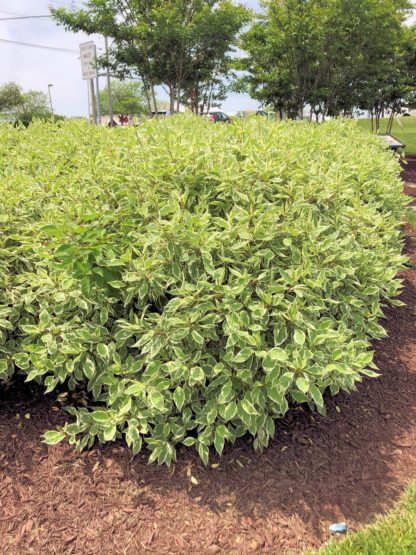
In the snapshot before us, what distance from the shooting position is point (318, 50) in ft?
45.9

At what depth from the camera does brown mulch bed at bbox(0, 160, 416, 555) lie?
224cm

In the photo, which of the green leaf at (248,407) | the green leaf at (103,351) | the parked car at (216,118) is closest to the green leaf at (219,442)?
the green leaf at (248,407)

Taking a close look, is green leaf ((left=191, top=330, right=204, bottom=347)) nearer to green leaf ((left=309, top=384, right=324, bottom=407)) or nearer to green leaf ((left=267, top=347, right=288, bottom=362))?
green leaf ((left=267, top=347, right=288, bottom=362))

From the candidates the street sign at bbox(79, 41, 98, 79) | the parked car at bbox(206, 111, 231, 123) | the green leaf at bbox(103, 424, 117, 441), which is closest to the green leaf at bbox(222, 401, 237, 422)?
the green leaf at bbox(103, 424, 117, 441)

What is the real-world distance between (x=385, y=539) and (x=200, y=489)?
3.06 ft

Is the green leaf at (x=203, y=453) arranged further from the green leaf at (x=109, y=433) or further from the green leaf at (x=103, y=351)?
the green leaf at (x=103, y=351)

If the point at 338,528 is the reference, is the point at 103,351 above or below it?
above

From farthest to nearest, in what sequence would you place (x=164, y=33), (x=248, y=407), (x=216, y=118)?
(x=216, y=118) → (x=164, y=33) → (x=248, y=407)

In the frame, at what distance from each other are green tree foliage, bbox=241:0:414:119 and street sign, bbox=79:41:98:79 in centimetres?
527

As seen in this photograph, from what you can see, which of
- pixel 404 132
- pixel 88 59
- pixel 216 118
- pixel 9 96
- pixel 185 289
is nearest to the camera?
pixel 185 289

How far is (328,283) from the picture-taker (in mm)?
2859

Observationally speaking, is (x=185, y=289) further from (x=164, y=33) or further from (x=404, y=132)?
(x=404, y=132)

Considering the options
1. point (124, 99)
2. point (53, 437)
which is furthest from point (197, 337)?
point (124, 99)

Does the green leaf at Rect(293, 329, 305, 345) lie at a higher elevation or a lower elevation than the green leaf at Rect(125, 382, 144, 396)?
higher
